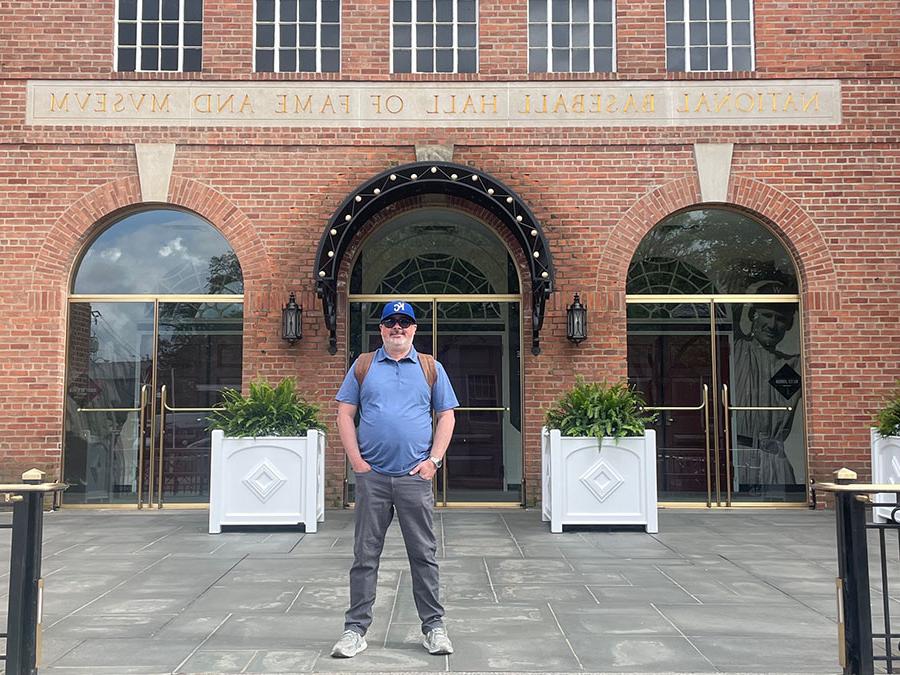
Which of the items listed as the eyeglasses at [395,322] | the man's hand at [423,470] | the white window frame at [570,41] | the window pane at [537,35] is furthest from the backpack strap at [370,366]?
the window pane at [537,35]

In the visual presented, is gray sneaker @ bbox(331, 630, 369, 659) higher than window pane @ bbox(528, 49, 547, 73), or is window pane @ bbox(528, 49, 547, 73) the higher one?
window pane @ bbox(528, 49, 547, 73)

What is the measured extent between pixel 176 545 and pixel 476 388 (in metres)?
4.34

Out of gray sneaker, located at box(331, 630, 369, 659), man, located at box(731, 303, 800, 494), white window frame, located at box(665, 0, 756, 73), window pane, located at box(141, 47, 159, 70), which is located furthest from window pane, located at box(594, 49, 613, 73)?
gray sneaker, located at box(331, 630, 369, 659)

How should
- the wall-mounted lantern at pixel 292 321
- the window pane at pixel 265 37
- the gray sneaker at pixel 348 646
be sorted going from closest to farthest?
1. the gray sneaker at pixel 348 646
2. the wall-mounted lantern at pixel 292 321
3. the window pane at pixel 265 37

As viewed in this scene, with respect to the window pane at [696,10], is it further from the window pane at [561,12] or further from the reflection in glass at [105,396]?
the reflection in glass at [105,396]

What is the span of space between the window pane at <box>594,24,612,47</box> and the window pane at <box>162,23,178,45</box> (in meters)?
5.55

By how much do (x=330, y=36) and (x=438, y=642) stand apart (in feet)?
28.3

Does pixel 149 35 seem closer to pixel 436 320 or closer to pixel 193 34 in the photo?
pixel 193 34

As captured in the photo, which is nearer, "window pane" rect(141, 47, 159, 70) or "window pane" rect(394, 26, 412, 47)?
"window pane" rect(141, 47, 159, 70)

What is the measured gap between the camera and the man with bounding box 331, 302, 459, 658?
4.41 m

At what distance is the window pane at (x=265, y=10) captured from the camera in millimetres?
10703

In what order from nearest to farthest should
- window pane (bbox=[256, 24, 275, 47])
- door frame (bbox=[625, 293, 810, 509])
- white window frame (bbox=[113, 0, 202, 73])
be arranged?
door frame (bbox=[625, 293, 810, 509])
white window frame (bbox=[113, 0, 202, 73])
window pane (bbox=[256, 24, 275, 47])

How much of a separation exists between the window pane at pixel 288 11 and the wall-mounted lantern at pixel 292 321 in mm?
3771

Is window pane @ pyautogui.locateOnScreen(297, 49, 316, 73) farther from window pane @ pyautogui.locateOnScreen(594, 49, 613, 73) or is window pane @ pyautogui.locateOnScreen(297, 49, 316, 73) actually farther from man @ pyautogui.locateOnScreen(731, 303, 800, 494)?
man @ pyautogui.locateOnScreen(731, 303, 800, 494)
